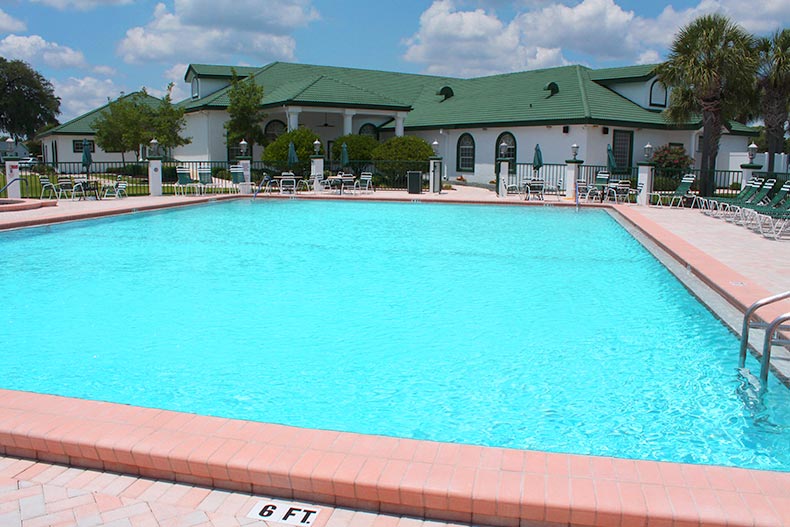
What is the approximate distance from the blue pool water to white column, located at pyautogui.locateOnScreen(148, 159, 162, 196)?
11.5 meters

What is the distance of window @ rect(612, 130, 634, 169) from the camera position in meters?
29.3

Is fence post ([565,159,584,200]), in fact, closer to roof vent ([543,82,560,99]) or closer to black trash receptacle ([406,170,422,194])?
black trash receptacle ([406,170,422,194])

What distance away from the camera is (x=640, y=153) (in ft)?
97.9

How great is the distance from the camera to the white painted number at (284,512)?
3.20m

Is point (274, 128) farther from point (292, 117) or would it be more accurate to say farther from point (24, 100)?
point (24, 100)

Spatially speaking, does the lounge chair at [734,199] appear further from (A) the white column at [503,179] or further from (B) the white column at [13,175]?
(B) the white column at [13,175]

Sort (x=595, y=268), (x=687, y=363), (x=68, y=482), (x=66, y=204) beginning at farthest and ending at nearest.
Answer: (x=66, y=204) < (x=595, y=268) < (x=687, y=363) < (x=68, y=482)

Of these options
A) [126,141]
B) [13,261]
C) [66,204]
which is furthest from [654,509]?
[126,141]

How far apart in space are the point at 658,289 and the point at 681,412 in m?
4.48

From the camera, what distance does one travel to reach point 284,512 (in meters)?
3.28

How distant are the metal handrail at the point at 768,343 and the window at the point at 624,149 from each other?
25.6 m

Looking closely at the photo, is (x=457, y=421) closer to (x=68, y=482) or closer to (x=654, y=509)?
(x=654, y=509)

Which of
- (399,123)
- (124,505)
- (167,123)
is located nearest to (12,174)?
(167,123)

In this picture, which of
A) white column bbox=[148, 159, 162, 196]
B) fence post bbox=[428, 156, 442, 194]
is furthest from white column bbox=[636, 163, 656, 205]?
white column bbox=[148, 159, 162, 196]
